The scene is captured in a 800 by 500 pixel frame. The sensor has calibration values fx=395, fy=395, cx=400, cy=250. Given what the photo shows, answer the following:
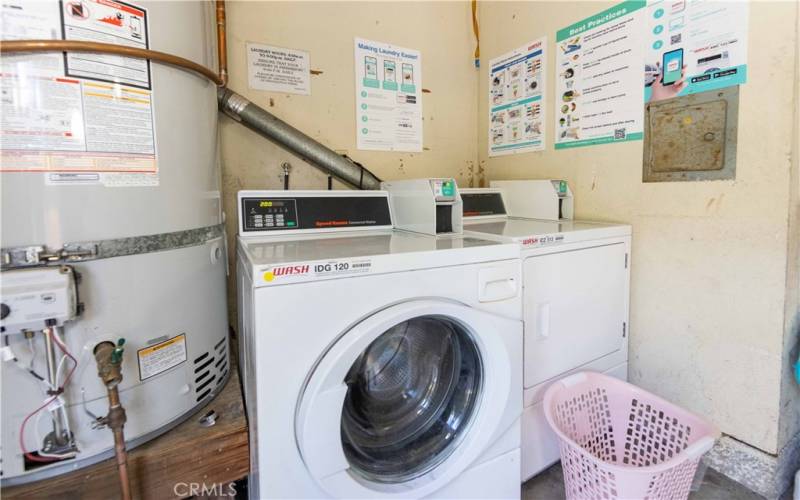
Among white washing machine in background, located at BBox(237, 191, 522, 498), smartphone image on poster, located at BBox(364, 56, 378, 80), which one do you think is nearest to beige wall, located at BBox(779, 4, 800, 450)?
white washing machine in background, located at BBox(237, 191, 522, 498)

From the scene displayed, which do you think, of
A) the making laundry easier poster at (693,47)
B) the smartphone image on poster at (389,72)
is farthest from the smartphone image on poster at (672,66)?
the smartphone image on poster at (389,72)

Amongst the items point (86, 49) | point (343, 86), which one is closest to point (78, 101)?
point (86, 49)

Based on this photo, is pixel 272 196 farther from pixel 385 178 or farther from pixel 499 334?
pixel 499 334

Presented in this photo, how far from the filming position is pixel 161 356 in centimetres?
92

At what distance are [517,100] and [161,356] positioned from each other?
1935 millimetres

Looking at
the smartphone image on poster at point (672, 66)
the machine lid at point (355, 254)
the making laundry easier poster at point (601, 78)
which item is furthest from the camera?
the making laundry easier poster at point (601, 78)

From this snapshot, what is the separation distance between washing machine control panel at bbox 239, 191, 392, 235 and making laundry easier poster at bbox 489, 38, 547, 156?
0.91 m

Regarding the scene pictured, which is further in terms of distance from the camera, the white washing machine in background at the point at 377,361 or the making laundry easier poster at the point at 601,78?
the making laundry easier poster at the point at 601,78

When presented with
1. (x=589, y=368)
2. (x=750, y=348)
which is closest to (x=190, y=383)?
(x=589, y=368)

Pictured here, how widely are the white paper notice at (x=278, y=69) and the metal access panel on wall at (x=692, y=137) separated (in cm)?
144

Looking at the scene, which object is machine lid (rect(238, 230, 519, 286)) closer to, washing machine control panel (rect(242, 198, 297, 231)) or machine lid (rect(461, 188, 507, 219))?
washing machine control panel (rect(242, 198, 297, 231))

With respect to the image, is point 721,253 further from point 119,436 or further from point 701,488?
point 119,436

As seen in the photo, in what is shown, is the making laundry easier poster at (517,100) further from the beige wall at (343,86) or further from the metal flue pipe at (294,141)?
the metal flue pipe at (294,141)

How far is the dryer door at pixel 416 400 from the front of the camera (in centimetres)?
89
